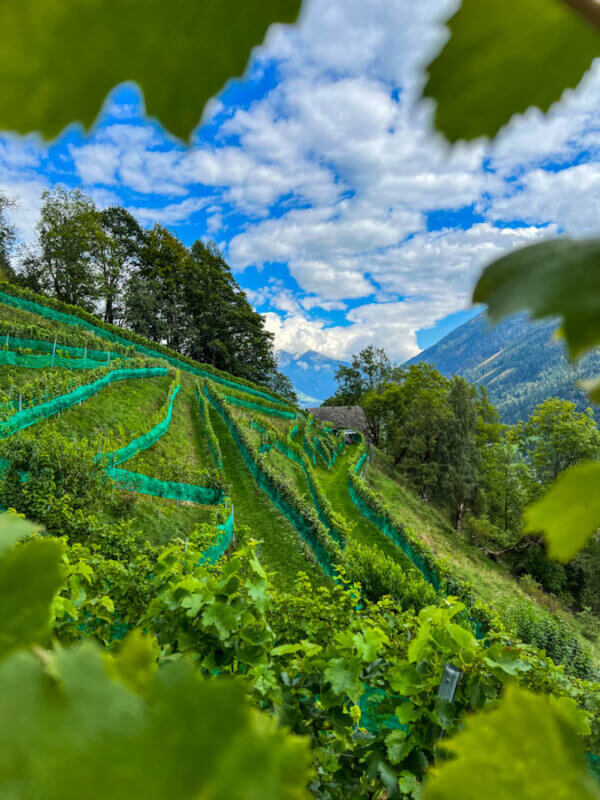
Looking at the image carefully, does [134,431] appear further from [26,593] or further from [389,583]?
[26,593]

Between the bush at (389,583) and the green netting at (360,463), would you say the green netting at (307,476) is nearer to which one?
the bush at (389,583)

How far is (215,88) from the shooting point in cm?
41

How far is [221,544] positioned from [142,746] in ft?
32.2

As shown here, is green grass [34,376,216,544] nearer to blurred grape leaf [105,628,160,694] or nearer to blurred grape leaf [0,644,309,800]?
blurred grape leaf [105,628,160,694]

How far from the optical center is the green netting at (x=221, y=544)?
8370 mm

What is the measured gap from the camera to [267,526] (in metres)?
12.3

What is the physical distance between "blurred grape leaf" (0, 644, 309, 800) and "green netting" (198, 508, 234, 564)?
8.28m

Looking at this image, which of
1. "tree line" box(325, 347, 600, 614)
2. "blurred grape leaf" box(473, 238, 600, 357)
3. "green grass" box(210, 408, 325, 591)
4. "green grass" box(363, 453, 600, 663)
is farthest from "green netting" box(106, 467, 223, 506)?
"tree line" box(325, 347, 600, 614)

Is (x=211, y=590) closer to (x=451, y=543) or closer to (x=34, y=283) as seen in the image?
(x=451, y=543)

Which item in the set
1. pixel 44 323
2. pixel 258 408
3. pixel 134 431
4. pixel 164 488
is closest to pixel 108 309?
Result: pixel 44 323

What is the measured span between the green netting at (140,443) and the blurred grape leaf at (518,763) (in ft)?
35.8

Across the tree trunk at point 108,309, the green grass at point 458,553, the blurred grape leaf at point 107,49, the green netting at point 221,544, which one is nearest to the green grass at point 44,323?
the green netting at point 221,544

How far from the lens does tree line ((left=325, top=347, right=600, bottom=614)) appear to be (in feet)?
74.2

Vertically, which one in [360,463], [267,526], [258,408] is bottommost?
[360,463]
